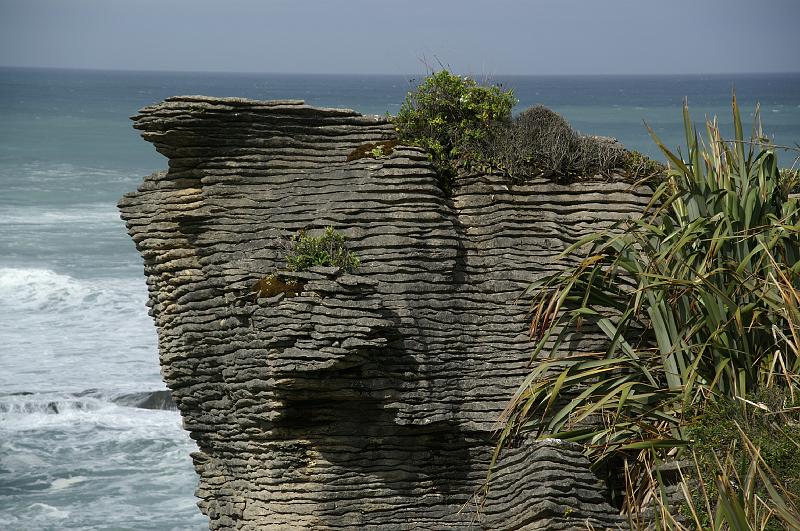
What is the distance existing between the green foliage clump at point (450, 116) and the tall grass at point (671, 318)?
6.30 feet

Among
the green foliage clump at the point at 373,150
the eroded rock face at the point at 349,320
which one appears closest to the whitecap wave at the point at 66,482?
Answer: the eroded rock face at the point at 349,320

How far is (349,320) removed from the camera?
1052cm

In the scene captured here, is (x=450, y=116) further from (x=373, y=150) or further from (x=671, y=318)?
(x=671, y=318)

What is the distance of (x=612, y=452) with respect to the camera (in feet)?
34.5

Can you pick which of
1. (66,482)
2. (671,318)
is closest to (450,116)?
(671,318)

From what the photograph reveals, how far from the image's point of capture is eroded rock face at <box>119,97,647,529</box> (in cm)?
1073

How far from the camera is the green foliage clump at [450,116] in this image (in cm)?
1238

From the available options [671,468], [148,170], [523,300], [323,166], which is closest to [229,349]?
[323,166]

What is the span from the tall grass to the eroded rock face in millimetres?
451

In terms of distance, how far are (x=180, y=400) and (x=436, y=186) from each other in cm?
409

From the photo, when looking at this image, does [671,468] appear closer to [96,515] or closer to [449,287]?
[449,287]

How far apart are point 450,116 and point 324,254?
2863 millimetres

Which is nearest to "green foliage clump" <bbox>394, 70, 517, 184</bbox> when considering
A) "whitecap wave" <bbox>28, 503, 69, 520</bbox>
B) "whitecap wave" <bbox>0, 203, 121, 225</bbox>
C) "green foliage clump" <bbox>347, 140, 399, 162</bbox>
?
"green foliage clump" <bbox>347, 140, 399, 162</bbox>

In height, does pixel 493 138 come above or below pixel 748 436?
above
